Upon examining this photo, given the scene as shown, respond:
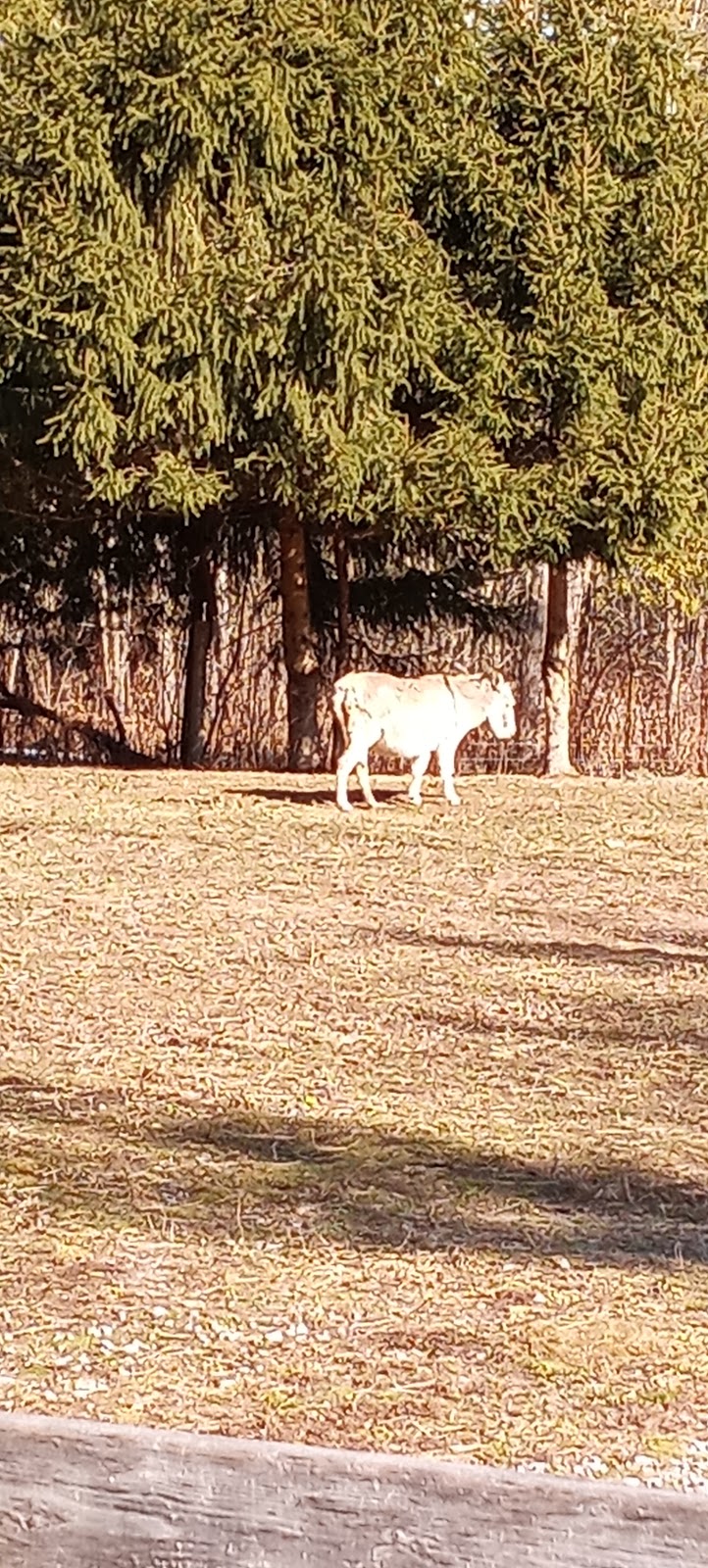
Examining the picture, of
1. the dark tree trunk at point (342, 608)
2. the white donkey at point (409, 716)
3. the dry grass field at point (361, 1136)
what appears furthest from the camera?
the dark tree trunk at point (342, 608)

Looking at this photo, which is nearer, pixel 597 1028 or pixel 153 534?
pixel 597 1028

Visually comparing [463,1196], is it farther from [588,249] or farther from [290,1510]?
[588,249]

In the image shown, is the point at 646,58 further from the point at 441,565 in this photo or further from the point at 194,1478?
the point at 194,1478

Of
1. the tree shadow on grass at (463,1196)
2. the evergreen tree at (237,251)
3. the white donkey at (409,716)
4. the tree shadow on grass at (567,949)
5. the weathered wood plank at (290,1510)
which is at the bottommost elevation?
the tree shadow on grass at (463,1196)

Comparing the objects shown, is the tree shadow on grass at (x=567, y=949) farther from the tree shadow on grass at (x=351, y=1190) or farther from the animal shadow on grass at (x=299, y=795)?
the animal shadow on grass at (x=299, y=795)

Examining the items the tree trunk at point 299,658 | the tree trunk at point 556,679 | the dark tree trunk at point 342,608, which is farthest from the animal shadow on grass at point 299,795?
the dark tree trunk at point 342,608

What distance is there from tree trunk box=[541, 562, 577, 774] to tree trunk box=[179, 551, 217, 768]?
3130mm

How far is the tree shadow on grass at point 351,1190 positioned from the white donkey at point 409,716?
6284 millimetres

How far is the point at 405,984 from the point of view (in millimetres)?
9102

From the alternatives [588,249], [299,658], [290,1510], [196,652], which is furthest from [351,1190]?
[196,652]

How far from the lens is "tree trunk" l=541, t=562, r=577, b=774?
16.9m

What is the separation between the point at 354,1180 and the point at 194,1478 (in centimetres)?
346

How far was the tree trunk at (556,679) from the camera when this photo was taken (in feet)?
55.4

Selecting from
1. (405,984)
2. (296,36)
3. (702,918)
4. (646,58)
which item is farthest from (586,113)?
(405,984)
